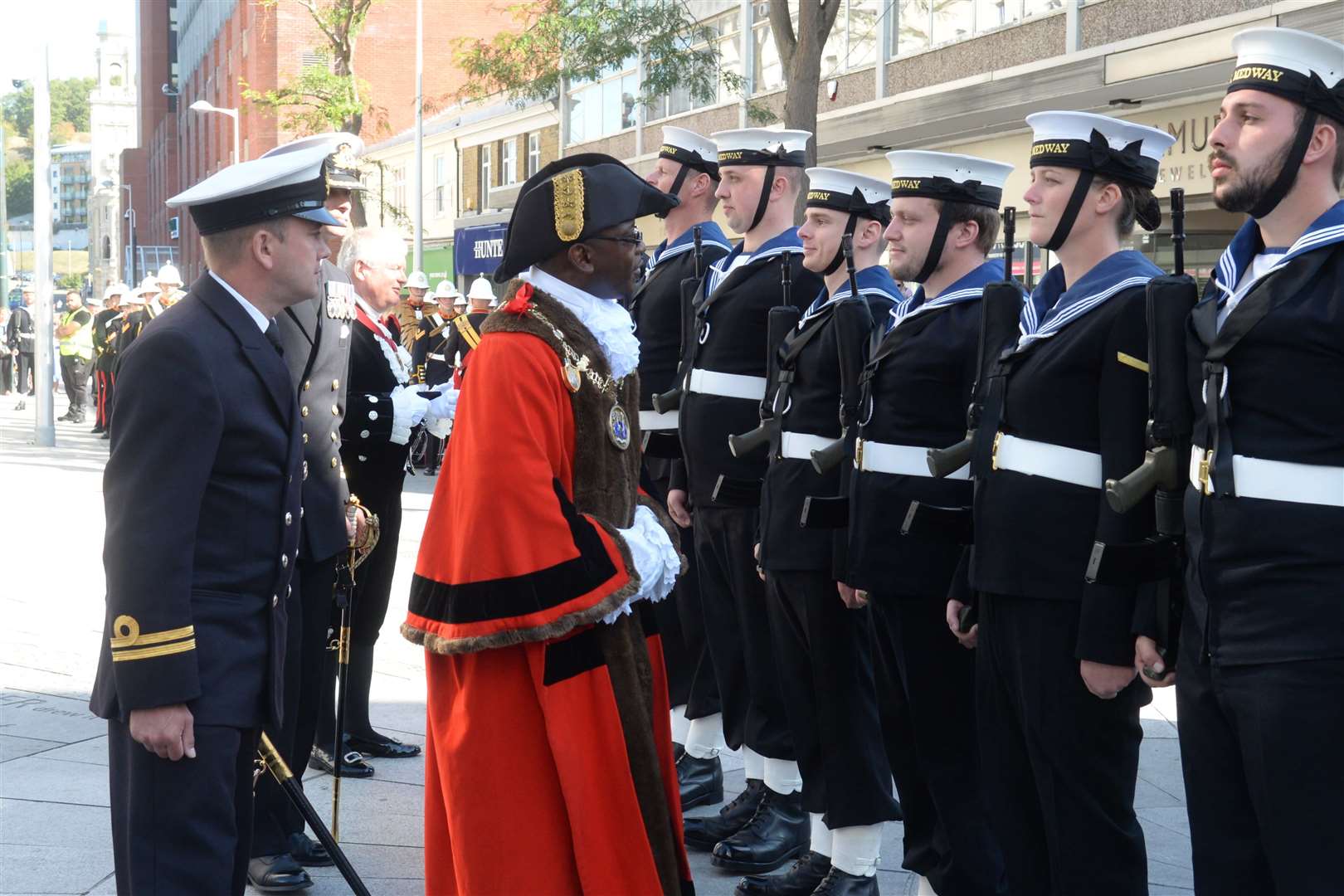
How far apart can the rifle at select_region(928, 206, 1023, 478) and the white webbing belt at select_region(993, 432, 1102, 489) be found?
0.72 feet

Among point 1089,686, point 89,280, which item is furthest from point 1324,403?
point 89,280

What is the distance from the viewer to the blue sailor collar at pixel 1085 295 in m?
3.75

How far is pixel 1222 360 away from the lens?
323 centimetres

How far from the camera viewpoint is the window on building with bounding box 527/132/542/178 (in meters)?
41.2

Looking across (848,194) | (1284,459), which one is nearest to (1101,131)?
(1284,459)

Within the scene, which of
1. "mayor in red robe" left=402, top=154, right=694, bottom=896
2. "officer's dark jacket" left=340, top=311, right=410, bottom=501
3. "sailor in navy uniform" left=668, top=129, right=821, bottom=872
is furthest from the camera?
"officer's dark jacket" left=340, top=311, right=410, bottom=501

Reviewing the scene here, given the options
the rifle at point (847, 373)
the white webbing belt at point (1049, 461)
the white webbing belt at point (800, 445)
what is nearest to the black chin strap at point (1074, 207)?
the white webbing belt at point (1049, 461)

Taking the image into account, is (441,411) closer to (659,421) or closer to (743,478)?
(659,421)

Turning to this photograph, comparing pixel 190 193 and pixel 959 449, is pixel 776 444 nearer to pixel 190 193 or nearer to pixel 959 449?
pixel 959 449

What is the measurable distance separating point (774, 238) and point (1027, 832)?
2.70 metres

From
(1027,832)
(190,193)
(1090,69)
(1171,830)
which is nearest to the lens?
(190,193)

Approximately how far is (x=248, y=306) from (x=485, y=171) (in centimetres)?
4288

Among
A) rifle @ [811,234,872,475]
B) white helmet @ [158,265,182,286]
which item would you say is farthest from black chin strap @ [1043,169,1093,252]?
white helmet @ [158,265,182,286]

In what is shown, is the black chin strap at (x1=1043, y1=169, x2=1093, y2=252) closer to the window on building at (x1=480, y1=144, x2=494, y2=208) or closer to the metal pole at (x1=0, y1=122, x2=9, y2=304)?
the metal pole at (x1=0, y1=122, x2=9, y2=304)
